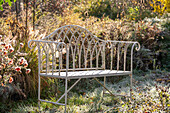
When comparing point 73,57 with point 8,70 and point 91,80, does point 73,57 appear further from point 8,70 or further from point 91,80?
point 91,80

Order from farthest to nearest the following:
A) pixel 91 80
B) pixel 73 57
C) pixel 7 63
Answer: pixel 91 80, pixel 73 57, pixel 7 63

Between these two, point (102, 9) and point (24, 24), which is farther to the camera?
point (102, 9)

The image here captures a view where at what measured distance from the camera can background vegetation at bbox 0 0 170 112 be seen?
3252 mm

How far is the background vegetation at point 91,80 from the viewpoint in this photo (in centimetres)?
325

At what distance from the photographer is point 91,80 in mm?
4781

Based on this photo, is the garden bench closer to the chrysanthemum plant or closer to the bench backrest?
the bench backrest

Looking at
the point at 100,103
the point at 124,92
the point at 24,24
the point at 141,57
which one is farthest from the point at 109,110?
the point at 141,57

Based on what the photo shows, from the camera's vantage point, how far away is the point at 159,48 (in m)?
5.81

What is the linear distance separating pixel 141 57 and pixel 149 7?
12.2 ft

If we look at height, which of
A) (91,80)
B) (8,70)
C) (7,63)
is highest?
(7,63)

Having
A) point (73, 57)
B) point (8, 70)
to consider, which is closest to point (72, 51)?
point (73, 57)

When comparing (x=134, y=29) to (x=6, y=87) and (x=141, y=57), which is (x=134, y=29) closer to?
(x=141, y=57)

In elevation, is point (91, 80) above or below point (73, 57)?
below

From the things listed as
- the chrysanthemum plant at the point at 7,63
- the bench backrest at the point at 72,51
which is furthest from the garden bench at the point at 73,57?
the chrysanthemum plant at the point at 7,63
